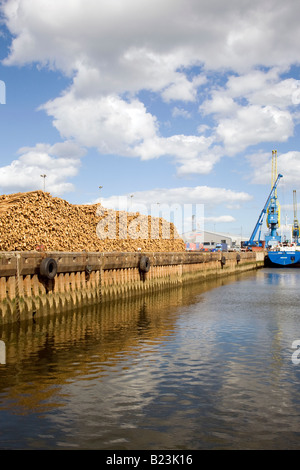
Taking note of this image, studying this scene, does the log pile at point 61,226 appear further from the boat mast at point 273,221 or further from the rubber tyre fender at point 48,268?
the boat mast at point 273,221

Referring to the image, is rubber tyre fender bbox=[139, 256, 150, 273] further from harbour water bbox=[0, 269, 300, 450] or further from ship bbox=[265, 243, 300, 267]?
ship bbox=[265, 243, 300, 267]

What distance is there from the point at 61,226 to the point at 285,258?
2481 inches

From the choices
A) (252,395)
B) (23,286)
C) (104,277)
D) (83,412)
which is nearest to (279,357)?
(252,395)

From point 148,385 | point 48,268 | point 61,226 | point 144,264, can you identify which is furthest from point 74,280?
point 148,385

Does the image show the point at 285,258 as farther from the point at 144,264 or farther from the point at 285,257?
the point at 144,264

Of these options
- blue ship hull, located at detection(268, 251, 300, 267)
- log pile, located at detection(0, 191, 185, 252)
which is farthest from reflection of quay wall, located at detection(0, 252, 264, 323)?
blue ship hull, located at detection(268, 251, 300, 267)

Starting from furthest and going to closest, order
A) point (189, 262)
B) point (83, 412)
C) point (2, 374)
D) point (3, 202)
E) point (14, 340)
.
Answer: point (189, 262)
point (3, 202)
point (14, 340)
point (2, 374)
point (83, 412)

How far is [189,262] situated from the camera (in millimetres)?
44344

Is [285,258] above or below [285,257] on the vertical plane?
below

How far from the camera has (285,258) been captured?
8419 centimetres

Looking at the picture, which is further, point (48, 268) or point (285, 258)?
point (285, 258)
